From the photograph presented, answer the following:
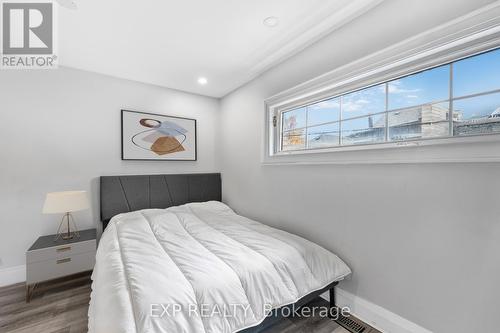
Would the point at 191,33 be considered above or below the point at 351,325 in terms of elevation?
above

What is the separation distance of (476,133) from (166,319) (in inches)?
76.0

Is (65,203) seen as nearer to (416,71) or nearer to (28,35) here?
(28,35)

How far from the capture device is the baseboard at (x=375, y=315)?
55.9 inches

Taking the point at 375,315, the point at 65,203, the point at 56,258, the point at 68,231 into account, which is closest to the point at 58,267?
the point at 56,258

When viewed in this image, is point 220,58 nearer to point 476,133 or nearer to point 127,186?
point 127,186

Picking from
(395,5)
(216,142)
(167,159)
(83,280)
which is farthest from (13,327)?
(395,5)

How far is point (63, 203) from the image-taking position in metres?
2.11

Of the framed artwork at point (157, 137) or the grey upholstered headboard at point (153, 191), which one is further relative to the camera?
the framed artwork at point (157, 137)

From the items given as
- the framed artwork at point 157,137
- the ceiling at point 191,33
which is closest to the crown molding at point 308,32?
the ceiling at point 191,33

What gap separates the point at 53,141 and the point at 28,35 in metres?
1.06

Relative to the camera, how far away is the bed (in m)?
1.01

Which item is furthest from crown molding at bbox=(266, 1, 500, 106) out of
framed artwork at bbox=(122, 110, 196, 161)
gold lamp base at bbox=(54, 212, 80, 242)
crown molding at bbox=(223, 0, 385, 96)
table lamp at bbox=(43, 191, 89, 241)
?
gold lamp base at bbox=(54, 212, 80, 242)

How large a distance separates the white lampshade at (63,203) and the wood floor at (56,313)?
79cm

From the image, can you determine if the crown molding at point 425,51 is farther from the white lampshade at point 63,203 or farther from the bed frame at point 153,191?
the white lampshade at point 63,203
